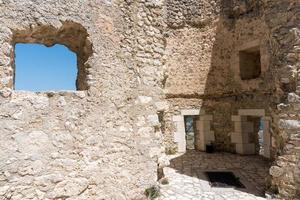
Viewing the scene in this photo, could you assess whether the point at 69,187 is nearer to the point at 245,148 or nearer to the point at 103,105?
the point at 103,105

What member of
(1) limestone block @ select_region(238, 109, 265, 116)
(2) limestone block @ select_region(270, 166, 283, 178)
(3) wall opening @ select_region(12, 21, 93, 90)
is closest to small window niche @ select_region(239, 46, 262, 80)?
(1) limestone block @ select_region(238, 109, 265, 116)

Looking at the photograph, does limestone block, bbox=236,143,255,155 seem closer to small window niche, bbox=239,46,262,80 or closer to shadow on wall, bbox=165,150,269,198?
shadow on wall, bbox=165,150,269,198

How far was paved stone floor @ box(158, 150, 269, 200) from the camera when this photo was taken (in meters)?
4.98

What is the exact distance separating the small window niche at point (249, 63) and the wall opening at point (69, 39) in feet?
22.2

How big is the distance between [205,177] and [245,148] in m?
3.52

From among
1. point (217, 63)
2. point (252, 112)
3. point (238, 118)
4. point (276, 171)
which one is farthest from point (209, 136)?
point (276, 171)

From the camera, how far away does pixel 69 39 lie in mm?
4051

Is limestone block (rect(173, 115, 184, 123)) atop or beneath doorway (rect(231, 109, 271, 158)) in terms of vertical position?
atop

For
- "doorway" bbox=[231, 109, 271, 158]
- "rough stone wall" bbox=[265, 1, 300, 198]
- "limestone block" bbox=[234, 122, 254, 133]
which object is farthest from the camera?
"limestone block" bbox=[234, 122, 254, 133]

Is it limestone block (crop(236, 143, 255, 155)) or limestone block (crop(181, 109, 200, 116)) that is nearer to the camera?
limestone block (crop(236, 143, 255, 155))

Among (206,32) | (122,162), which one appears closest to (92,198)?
(122,162)

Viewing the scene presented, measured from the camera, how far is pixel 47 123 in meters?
3.44

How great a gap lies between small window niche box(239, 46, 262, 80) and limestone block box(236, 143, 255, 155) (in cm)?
242

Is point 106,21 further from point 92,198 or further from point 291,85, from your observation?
point 291,85
